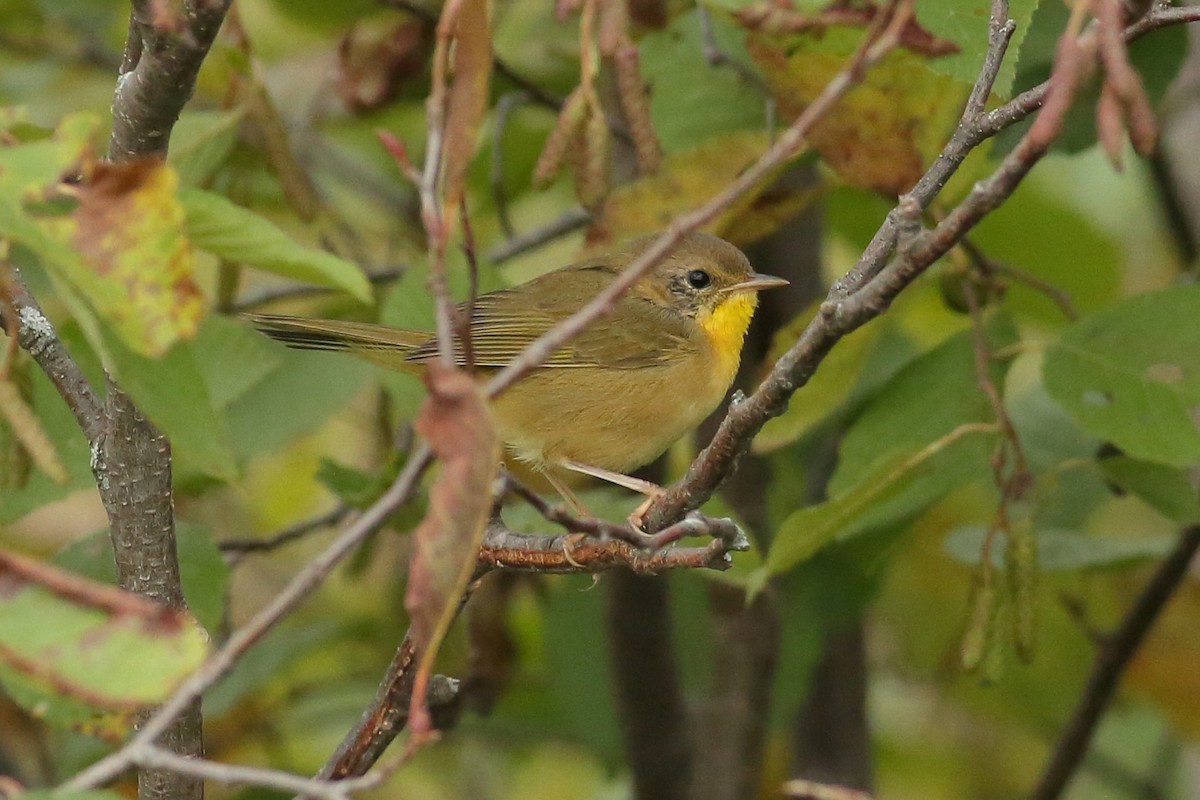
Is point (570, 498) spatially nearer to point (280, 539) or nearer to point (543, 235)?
point (280, 539)

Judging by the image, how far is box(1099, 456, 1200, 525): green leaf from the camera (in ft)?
9.57

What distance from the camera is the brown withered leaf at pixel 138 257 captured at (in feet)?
4.72

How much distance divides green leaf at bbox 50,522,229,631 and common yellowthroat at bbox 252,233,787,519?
695 millimetres

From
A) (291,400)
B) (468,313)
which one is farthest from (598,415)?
(468,313)

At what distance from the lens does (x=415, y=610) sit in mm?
1332

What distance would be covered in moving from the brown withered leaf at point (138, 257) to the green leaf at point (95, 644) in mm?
260

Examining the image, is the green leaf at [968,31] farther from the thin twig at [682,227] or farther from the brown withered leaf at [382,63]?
the brown withered leaf at [382,63]

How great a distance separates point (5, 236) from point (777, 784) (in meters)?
3.70

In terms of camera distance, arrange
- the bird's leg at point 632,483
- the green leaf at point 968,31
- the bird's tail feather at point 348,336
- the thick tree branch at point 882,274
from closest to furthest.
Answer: the thick tree branch at point 882,274, the bird's leg at point 632,483, the green leaf at point 968,31, the bird's tail feather at point 348,336

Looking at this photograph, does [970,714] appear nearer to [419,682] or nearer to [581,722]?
[581,722]

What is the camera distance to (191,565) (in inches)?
107

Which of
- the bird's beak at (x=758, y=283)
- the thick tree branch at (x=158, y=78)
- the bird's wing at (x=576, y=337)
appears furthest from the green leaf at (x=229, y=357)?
the bird's beak at (x=758, y=283)

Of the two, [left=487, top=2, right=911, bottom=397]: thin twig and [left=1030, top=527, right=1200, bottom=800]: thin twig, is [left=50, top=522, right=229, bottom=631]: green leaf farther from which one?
[left=1030, top=527, right=1200, bottom=800]: thin twig

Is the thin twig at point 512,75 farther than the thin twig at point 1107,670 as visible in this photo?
Yes
